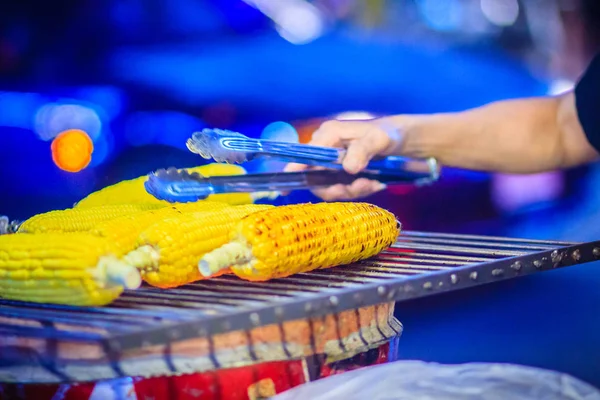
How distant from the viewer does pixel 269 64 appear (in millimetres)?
1488

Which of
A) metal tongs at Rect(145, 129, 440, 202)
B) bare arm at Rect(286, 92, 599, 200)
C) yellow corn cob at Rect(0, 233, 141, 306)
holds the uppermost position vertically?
bare arm at Rect(286, 92, 599, 200)

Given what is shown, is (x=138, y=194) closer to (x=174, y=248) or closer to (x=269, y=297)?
(x=174, y=248)

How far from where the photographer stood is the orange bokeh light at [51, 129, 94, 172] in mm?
1521

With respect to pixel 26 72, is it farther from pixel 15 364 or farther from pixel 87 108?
pixel 15 364

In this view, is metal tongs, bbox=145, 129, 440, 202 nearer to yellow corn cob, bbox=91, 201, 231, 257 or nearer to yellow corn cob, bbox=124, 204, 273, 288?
yellow corn cob, bbox=91, 201, 231, 257

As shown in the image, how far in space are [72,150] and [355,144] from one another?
0.67m

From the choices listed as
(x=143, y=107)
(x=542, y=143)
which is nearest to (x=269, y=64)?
(x=143, y=107)

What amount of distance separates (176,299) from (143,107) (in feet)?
2.27

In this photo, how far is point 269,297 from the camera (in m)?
0.94

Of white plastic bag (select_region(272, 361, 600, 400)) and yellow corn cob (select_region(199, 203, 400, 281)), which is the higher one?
yellow corn cob (select_region(199, 203, 400, 281))

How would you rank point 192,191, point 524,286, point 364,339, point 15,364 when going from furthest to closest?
point 524,286 → point 192,191 → point 364,339 → point 15,364

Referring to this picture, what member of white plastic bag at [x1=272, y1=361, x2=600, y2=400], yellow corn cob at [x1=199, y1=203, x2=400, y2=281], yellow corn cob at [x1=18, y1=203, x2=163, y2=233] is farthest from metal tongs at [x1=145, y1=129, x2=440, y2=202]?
white plastic bag at [x1=272, y1=361, x2=600, y2=400]

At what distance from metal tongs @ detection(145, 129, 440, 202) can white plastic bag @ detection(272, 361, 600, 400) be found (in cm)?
49

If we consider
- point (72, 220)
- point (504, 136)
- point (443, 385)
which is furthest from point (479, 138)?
point (72, 220)
